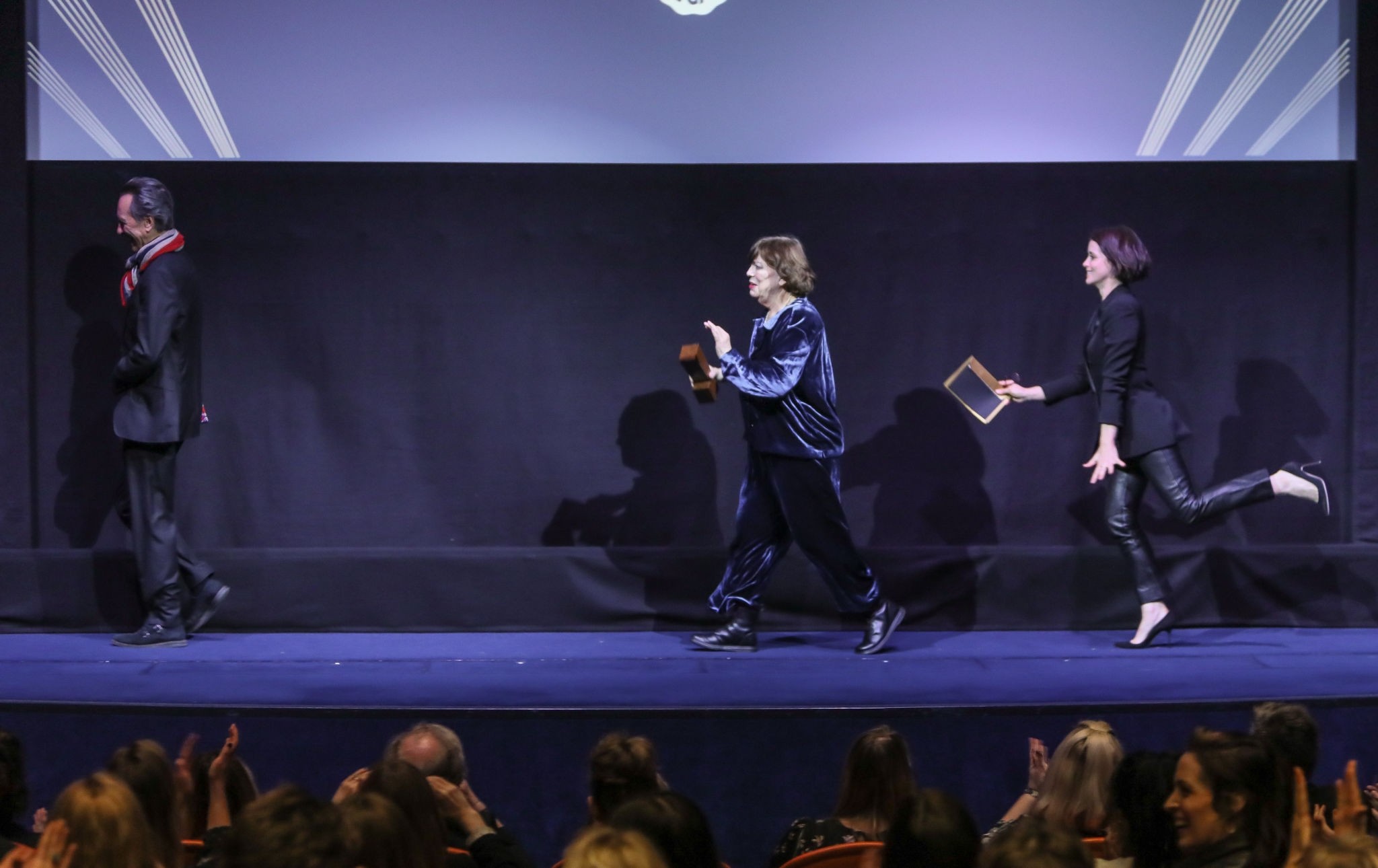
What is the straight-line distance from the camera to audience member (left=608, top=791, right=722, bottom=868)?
1905 mm

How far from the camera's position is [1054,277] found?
554cm

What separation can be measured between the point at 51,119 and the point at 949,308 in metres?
3.21

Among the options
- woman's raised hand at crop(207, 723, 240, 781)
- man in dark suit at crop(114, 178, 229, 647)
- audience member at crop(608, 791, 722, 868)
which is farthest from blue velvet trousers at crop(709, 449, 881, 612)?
audience member at crop(608, 791, 722, 868)

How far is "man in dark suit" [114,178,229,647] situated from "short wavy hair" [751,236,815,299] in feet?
5.85

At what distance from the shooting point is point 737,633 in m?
4.81

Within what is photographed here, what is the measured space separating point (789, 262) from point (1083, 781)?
2.25 meters

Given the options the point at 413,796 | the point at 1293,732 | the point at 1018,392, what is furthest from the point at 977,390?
the point at 413,796

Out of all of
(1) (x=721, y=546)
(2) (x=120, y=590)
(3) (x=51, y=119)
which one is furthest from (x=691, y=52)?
(2) (x=120, y=590)

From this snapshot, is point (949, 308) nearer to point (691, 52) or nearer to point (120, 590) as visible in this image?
point (691, 52)

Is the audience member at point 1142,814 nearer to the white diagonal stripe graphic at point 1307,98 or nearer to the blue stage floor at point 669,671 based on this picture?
the blue stage floor at point 669,671

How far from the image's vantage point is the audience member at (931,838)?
1854 mm

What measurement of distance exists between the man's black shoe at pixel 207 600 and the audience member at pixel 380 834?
3.16 metres

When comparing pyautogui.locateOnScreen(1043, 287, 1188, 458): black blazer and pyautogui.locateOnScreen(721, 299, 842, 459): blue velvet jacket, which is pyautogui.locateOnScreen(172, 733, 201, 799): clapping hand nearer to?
pyautogui.locateOnScreen(721, 299, 842, 459): blue velvet jacket

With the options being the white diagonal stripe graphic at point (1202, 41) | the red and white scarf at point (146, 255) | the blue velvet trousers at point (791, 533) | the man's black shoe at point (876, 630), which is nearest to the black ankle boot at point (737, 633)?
the blue velvet trousers at point (791, 533)
